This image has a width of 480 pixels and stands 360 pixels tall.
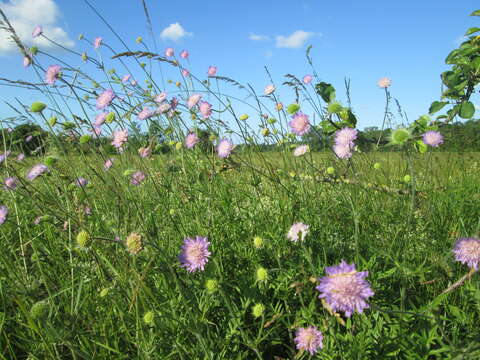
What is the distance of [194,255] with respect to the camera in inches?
47.0

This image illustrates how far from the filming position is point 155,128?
2.70 meters

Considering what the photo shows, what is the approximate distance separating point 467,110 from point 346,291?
1930 millimetres

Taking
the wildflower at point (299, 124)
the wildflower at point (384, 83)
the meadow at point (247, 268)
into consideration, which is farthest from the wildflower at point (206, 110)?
the wildflower at point (384, 83)

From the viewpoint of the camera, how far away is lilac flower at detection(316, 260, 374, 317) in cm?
76

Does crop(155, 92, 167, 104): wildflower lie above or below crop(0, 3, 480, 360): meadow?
above

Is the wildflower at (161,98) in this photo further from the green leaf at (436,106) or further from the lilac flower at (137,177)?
the green leaf at (436,106)

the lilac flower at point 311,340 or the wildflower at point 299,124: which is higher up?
the wildflower at point 299,124

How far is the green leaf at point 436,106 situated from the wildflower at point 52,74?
2529 millimetres

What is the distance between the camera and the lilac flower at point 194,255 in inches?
46.4

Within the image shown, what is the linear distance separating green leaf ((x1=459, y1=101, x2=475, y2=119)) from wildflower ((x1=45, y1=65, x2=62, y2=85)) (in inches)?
105

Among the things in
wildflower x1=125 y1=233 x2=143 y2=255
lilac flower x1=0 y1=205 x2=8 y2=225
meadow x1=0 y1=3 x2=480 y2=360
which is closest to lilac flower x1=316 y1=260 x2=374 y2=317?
meadow x1=0 y1=3 x2=480 y2=360

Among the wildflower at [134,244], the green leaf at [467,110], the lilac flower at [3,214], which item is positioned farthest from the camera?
the green leaf at [467,110]

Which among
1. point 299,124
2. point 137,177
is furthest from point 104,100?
point 299,124

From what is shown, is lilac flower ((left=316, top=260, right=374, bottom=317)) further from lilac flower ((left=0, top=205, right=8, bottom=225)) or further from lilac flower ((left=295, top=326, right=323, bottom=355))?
lilac flower ((left=0, top=205, right=8, bottom=225))
